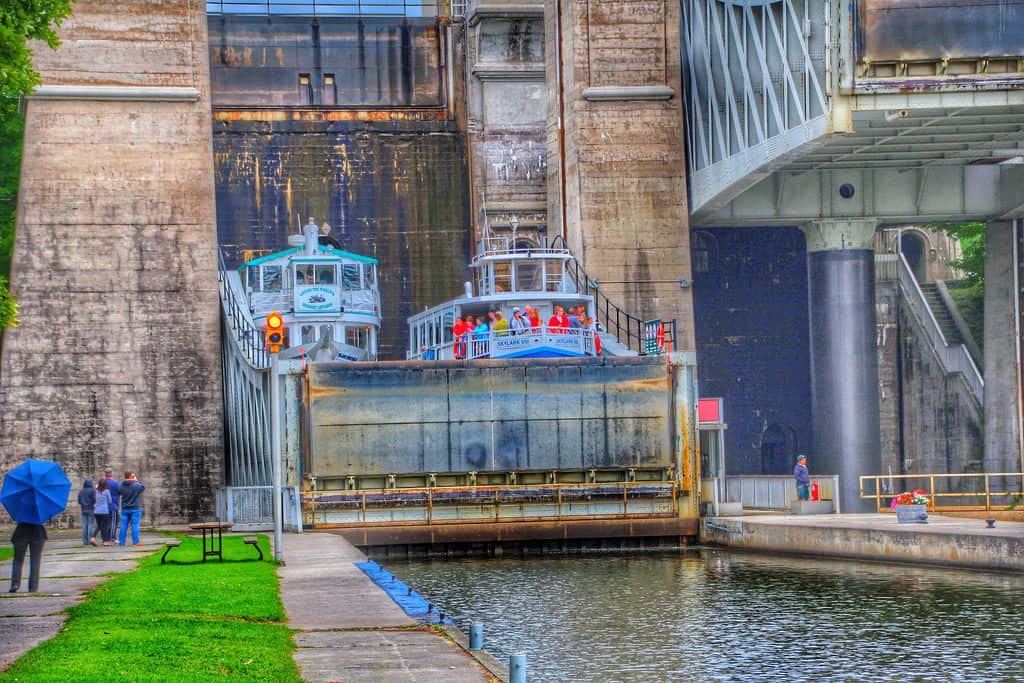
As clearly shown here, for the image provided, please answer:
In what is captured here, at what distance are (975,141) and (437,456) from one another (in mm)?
17822

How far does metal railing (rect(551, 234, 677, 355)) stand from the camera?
156ft

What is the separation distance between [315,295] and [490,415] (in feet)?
34.4

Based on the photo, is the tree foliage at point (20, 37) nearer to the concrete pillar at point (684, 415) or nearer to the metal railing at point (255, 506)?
the metal railing at point (255, 506)

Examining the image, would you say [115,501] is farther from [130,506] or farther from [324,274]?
[324,274]

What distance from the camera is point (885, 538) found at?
104ft

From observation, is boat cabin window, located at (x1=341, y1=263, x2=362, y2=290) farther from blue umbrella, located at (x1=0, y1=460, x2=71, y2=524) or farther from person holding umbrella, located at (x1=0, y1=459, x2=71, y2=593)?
blue umbrella, located at (x1=0, y1=460, x2=71, y2=524)

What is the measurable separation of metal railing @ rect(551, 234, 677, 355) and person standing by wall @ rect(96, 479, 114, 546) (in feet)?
55.0

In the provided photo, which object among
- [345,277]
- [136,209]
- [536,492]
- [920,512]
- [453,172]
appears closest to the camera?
[920,512]

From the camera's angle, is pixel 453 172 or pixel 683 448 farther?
pixel 453 172

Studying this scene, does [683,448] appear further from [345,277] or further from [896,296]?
[896,296]

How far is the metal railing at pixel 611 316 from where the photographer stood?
156 feet

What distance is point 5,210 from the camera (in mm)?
56469

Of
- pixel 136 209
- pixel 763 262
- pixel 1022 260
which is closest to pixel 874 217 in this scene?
pixel 1022 260

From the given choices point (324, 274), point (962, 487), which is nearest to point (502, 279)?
point (324, 274)
